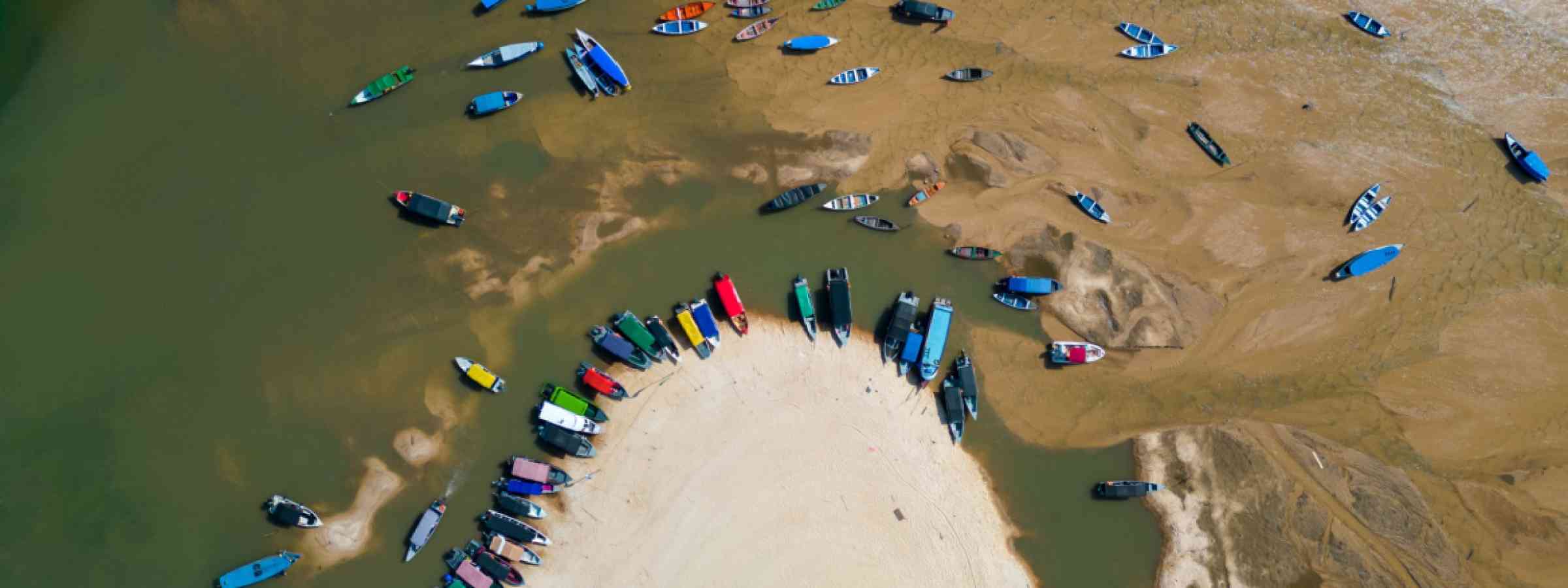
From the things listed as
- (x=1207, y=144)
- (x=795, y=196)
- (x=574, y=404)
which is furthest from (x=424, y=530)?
(x=1207, y=144)

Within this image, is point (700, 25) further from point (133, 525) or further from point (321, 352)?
point (133, 525)

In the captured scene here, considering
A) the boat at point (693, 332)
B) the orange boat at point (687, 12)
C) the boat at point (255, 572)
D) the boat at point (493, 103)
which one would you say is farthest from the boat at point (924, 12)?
the boat at point (255, 572)

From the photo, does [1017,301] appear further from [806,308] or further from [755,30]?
[755,30]

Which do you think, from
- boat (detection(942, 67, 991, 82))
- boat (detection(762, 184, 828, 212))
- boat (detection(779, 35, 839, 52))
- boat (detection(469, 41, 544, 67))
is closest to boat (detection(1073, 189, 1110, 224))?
boat (detection(942, 67, 991, 82))

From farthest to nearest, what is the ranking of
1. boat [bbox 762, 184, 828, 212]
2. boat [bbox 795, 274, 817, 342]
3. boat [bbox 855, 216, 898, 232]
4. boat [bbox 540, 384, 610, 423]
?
boat [bbox 855, 216, 898, 232] < boat [bbox 762, 184, 828, 212] < boat [bbox 795, 274, 817, 342] < boat [bbox 540, 384, 610, 423]

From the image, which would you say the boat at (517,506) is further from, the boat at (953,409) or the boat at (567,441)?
the boat at (953,409)

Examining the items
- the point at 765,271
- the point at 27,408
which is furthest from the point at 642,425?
the point at 27,408

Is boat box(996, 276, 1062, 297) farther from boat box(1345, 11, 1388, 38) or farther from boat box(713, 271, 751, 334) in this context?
boat box(1345, 11, 1388, 38)
